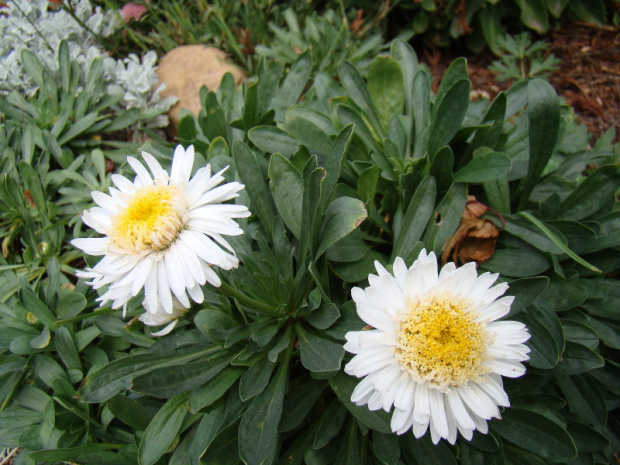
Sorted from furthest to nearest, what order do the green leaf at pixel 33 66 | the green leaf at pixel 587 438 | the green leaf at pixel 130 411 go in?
the green leaf at pixel 33 66
the green leaf at pixel 587 438
the green leaf at pixel 130 411

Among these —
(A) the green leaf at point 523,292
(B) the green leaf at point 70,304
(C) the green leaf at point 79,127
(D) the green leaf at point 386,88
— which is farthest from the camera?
(C) the green leaf at point 79,127

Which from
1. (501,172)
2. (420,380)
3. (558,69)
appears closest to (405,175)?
(501,172)

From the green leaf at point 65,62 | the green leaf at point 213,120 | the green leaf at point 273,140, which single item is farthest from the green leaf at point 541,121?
the green leaf at point 65,62

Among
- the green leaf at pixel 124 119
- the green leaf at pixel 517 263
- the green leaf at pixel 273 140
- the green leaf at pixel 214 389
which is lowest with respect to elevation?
the green leaf at pixel 517 263

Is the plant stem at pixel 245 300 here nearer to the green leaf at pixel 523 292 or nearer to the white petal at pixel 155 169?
the white petal at pixel 155 169

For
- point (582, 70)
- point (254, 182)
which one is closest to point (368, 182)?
point (254, 182)

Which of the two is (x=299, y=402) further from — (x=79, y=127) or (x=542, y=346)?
(x=79, y=127)

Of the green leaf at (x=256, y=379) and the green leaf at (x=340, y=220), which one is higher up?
the green leaf at (x=340, y=220)

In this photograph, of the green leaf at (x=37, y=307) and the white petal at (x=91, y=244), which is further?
the green leaf at (x=37, y=307)

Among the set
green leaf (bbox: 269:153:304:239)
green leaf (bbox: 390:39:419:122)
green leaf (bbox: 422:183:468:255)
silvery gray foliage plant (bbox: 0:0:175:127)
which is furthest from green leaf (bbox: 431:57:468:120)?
silvery gray foliage plant (bbox: 0:0:175:127)

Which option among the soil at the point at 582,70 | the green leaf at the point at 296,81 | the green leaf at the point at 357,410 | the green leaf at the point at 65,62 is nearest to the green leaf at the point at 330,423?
the green leaf at the point at 357,410
